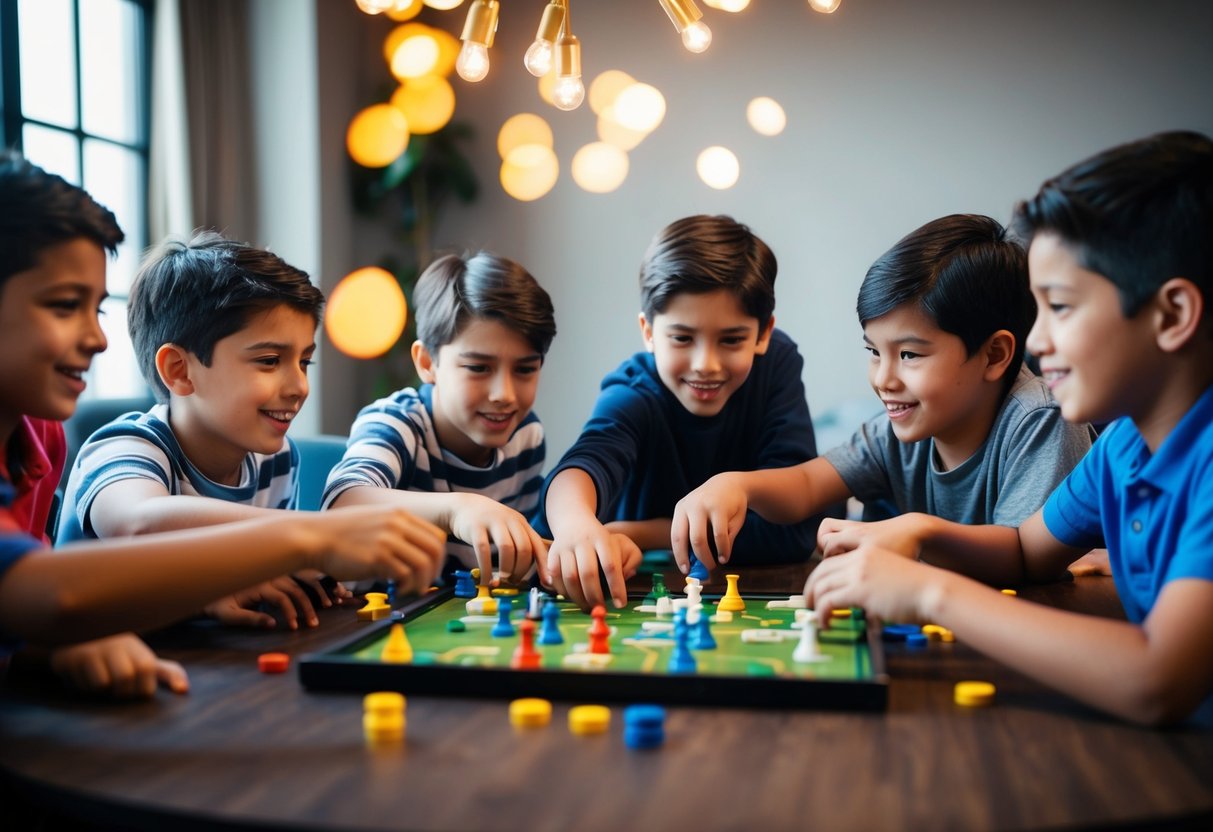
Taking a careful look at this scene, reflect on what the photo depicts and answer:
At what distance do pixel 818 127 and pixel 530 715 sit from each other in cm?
394

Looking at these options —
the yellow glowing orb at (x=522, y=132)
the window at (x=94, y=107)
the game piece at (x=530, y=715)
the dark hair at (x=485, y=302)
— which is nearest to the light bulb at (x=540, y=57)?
the dark hair at (x=485, y=302)

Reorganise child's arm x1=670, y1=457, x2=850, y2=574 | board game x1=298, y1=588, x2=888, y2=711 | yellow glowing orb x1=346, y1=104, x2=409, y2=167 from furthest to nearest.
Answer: yellow glowing orb x1=346, y1=104, x2=409, y2=167 → child's arm x1=670, y1=457, x2=850, y2=574 → board game x1=298, y1=588, x2=888, y2=711

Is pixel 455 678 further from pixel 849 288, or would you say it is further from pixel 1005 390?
pixel 849 288

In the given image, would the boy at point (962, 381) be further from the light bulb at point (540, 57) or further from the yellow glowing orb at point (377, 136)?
the yellow glowing orb at point (377, 136)

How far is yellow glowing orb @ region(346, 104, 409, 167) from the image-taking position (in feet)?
15.0

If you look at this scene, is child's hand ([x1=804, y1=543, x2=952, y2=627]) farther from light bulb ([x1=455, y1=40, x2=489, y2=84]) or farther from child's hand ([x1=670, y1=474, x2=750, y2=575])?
light bulb ([x1=455, y1=40, x2=489, y2=84])

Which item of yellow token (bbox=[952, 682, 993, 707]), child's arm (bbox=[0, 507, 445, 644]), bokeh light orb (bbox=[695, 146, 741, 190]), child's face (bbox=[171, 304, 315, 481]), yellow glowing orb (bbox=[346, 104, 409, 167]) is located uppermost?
yellow glowing orb (bbox=[346, 104, 409, 167])

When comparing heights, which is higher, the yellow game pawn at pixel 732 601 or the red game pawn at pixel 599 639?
the red game pawn at pixel 599 639

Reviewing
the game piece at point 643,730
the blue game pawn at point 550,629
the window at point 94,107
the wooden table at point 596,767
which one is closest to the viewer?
the wooden table at point 596,767

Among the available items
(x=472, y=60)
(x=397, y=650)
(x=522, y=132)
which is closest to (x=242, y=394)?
(x=472, y=60)

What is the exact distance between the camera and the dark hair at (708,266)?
2.02 metres

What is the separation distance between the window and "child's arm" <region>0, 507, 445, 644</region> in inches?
101

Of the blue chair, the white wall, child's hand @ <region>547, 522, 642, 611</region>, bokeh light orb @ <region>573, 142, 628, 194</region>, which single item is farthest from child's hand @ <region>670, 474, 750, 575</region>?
bokeh light orb @ <region>573, 142, 628, 194</region>

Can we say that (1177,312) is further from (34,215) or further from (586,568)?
(34,215)
